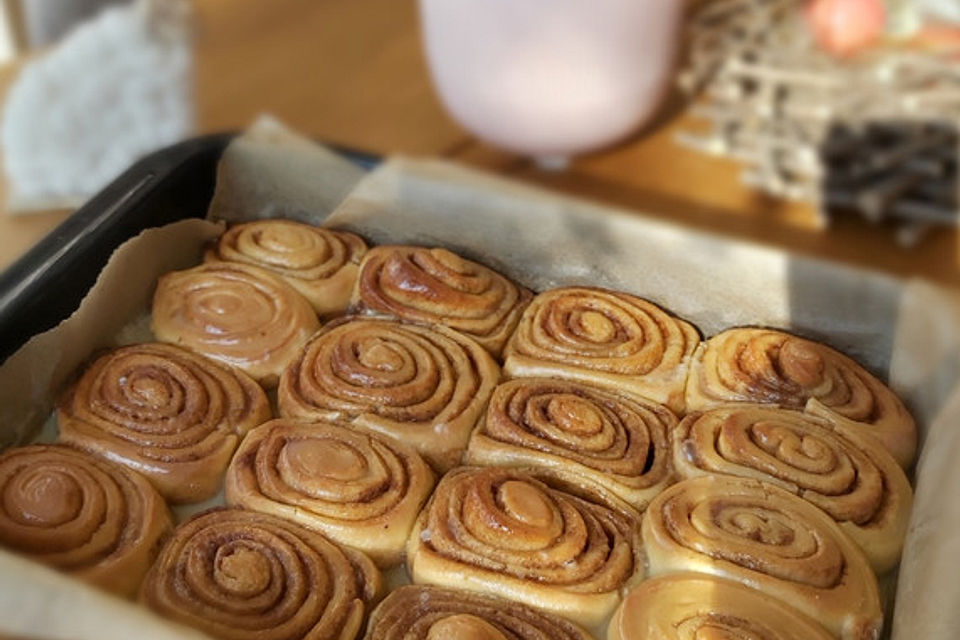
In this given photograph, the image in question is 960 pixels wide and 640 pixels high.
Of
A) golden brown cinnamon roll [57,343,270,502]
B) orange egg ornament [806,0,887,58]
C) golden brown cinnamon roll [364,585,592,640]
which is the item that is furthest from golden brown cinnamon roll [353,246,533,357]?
orange egg ornament [806,0,887,58]

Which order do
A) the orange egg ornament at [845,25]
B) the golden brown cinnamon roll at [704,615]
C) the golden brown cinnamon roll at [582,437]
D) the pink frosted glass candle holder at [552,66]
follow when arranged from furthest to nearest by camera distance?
the orange egg ornament at [845,25], the pink frosted glass candle holder at [552,66], the golden brown cinnamon roll at [582,437], the golden brown cinnamon roll at [704,615]

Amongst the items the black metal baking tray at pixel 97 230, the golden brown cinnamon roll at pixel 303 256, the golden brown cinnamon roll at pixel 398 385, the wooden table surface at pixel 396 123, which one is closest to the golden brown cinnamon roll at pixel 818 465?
the golden brown cinnamon roll at pixel 398 385

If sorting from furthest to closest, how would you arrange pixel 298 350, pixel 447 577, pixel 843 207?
pixel 843 207 < pixel 298 350 < pixel 447 577

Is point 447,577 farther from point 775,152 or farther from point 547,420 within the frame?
point 775,152

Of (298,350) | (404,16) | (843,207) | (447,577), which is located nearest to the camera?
(447,577)

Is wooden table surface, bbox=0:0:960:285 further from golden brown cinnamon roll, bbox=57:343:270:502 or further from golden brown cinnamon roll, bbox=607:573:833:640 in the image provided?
golden brown cinnamon roll, bbox=607:573:833:640

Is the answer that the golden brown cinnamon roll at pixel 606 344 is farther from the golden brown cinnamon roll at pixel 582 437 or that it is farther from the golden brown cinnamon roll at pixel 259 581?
the golden brown cinnamon roll at pixel 259 581

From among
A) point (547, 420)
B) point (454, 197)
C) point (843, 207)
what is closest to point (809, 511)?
point (547, 420)

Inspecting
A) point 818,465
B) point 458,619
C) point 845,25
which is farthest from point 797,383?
point 845,25
